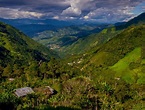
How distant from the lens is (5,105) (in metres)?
89.1

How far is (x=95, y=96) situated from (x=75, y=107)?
20238 mm

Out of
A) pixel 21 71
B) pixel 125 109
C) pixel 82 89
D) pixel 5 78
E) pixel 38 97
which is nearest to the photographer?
pixel 125 109

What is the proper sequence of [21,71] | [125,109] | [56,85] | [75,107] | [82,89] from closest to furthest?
[75,107] → [125,109] → [82,89] → [56,85] → [21,71]

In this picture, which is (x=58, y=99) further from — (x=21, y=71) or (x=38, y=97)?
(x=21, y=71)

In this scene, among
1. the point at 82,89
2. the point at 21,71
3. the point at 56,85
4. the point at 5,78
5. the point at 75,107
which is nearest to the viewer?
the point at 75,107

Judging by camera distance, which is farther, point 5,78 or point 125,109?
point 5,78

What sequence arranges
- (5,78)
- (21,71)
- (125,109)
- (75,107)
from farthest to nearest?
(21,71), (5,78), (125,109), (75,107)

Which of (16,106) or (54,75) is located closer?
(16,106)

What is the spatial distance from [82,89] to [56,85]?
17573 millimetres

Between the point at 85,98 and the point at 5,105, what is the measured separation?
28504 mm

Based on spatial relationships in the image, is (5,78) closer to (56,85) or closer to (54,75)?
(54,75)

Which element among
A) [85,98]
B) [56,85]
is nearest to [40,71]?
[56,85]

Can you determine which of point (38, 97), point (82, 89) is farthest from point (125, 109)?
point (38, 97)

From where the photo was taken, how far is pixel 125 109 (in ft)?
313
